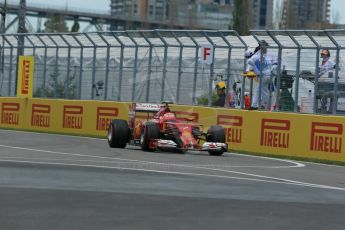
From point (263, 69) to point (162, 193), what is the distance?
12.2 metres

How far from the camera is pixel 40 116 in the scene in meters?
30.1

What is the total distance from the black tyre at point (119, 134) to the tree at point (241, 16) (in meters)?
47.8

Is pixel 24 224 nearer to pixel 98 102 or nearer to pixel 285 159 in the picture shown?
pixel 285 159

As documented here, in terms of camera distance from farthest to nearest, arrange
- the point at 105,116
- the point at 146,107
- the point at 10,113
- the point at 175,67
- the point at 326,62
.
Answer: the point at 10,113 → the point at 105,116 → the point at 175,67 → the point at 326,62 → the point at 146,107

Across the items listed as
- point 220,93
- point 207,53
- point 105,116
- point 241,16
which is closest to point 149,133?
point 220,93

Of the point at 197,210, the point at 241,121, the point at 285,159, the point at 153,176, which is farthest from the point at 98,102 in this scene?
the point at 197,210

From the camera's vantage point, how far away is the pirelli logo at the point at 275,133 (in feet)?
70.2

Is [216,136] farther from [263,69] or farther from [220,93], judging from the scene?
[220,93]

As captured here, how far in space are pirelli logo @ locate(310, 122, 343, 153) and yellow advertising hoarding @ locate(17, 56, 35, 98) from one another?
13121mm

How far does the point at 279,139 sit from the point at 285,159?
1116mm

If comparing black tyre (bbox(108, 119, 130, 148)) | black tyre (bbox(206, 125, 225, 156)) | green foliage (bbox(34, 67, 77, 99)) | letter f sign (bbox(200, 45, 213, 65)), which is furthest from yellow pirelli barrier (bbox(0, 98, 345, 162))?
black tyre (bbox(108, 119, 130, 148))

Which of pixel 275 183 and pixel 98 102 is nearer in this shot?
pixel 275 183

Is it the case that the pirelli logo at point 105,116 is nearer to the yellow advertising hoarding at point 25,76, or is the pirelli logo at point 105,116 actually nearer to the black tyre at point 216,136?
the yellow advertising hoarding at point 25,76

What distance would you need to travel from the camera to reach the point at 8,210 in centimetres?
959
